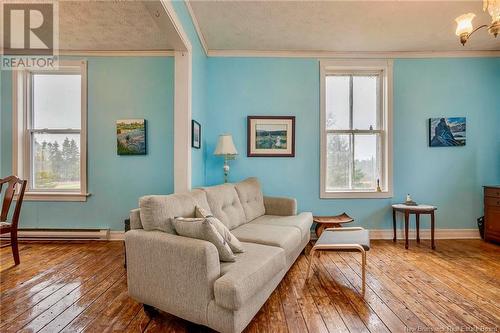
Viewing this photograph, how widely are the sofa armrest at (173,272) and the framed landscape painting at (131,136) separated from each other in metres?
2.11

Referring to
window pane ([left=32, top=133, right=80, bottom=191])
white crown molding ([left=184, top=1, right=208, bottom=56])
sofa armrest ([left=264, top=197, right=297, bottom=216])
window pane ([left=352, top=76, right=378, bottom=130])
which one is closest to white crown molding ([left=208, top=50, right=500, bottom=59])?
white crown molding ([left=184, top=1, right=208, bottom=56])

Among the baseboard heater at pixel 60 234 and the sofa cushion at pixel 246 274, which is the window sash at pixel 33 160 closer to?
the baseboard heater at pixel 60 234

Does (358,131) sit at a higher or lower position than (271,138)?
higher

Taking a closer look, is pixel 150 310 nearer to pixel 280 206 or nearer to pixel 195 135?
pixel 195 135

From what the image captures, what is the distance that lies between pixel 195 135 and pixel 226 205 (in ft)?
3.09

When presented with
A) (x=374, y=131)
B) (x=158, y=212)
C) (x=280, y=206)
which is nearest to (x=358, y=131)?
(x=374, y=131)

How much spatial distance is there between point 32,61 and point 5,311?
343 centimetres

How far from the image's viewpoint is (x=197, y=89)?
318 centimetres

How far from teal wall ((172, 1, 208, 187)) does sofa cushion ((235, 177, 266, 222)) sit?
582 millimetres

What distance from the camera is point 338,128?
3.94 metres

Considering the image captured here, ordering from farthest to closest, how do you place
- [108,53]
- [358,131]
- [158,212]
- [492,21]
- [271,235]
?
[358,131], [108,53], [271,235], [492,21], [158,212]

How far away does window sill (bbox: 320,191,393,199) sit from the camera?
3.80 m

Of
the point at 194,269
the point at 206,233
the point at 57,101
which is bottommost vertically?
the point at 194,269

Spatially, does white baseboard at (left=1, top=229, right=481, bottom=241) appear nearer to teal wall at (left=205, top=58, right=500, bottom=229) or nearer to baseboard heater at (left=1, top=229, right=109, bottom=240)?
baseboard heater at (left=1, top=229, right=109, bottom=240)
